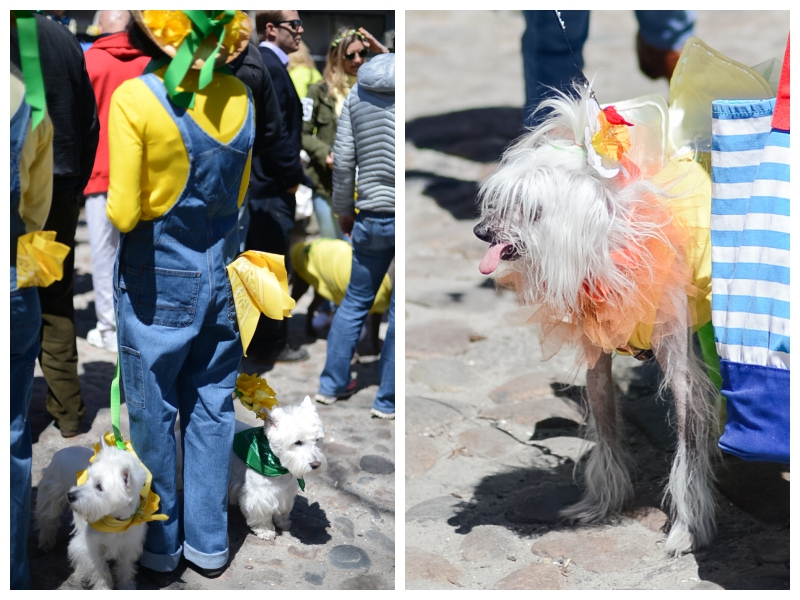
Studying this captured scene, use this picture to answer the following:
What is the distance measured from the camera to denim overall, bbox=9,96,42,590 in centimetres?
224

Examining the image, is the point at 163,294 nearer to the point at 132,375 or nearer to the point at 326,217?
the point at 132,375

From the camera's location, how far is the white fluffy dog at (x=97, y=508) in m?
2.54

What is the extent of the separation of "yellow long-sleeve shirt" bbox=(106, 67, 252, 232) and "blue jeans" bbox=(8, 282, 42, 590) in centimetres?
35

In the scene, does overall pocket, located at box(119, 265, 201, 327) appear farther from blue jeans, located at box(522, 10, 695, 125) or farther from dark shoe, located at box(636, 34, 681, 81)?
dark shoe, located at box(636, 34, 681, 81)

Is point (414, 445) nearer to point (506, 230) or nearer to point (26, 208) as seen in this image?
point (506, 230)

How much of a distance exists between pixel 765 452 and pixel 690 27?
5089 millimetres

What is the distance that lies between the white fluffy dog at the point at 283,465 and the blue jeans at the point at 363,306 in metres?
1.12

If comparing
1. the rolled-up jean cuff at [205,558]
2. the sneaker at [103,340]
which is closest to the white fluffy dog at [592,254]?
the rolled-up jean cuff at [205,558]

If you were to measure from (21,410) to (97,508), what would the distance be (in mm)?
375

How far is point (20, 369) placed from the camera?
2414 mm

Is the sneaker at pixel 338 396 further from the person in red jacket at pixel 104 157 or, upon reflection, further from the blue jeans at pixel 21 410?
the blue jeans at pixel 21 410

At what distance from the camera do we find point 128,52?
13.8ft

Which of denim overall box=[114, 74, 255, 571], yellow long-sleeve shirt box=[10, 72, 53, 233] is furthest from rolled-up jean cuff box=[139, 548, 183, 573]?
yellow long-sleeve shirt box=[10, 72, 53, 233]

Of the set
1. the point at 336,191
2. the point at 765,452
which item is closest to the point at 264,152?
the point at 336,191
